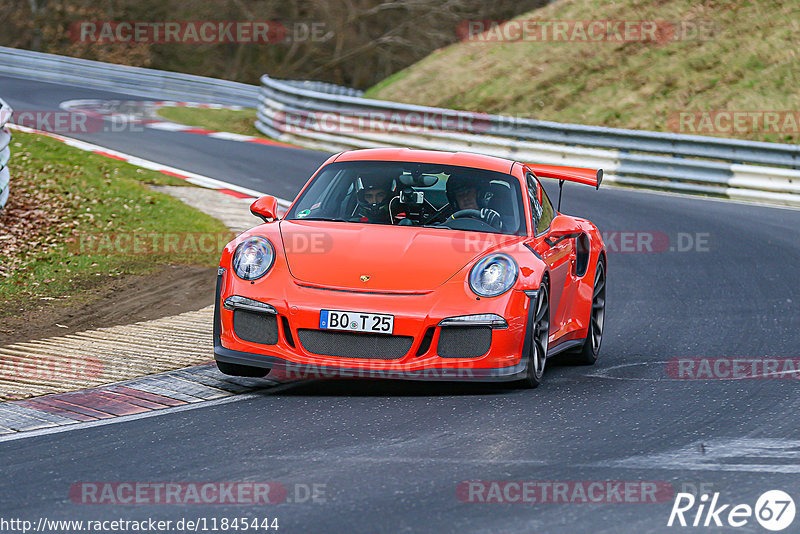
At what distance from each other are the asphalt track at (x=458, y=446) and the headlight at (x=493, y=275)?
61 centimetres

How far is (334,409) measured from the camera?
650cm

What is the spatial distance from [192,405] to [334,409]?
31.2 inches

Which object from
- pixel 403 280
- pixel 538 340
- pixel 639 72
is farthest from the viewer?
pixel 639 72

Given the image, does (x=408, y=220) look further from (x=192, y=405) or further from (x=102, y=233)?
(x=102, y=233)

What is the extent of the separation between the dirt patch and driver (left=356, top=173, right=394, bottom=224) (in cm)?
250

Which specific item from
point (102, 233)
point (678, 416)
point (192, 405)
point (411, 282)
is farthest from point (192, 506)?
point (102, 233)

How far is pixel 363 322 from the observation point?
21.8 feet

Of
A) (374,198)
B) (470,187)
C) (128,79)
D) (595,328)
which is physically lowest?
(595,328)

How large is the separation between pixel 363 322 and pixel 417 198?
1.44 m

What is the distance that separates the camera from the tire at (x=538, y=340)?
22.9 ft
